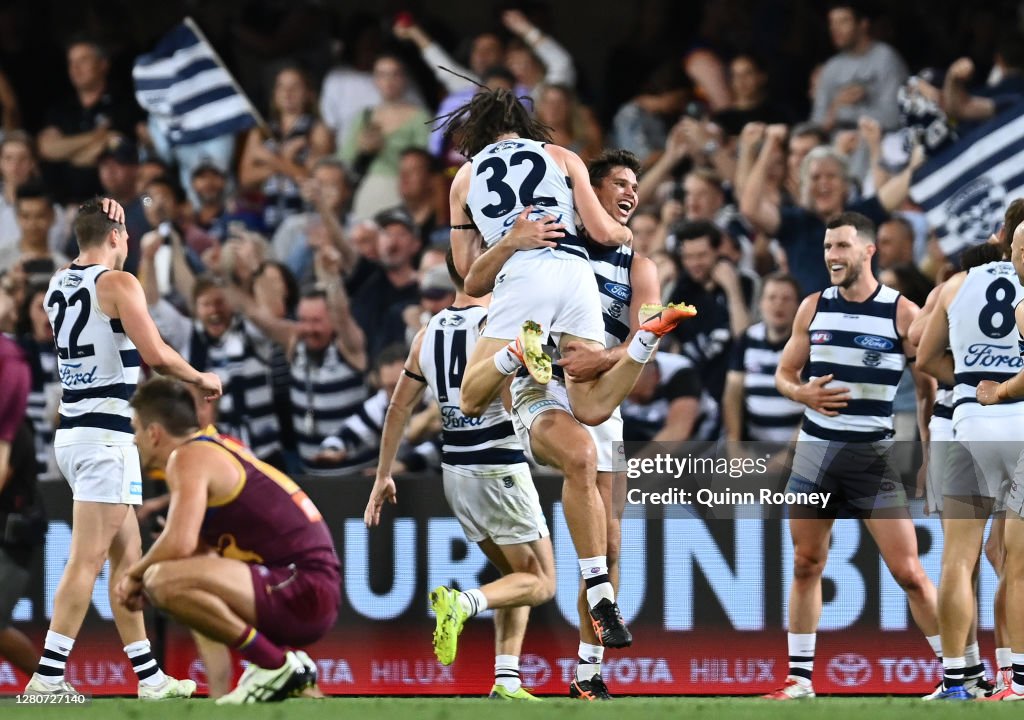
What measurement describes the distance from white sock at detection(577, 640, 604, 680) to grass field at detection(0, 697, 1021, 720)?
892 millimetres

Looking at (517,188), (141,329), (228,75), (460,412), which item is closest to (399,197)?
(228,75)

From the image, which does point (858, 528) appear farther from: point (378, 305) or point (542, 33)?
point (542, 33)

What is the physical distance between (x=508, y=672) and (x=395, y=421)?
1431 mm

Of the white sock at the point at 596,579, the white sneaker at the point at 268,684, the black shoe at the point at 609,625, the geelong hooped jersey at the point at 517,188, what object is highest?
the geelong hooped jersey at the point at 517,188

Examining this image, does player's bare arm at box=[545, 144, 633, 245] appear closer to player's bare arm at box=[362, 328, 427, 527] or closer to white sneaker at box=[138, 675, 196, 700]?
player's bare arm at box=[362, 328, 427, 527]

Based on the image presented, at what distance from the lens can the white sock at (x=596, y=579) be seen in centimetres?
754

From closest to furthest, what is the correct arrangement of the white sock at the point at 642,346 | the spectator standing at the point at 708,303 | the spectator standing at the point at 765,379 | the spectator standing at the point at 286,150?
the white sock at the point at 642,346 → the spectator standing at the point at 765,379 → the spectator standing at the point at 708,303 → the spectator standing at the point at 286,150

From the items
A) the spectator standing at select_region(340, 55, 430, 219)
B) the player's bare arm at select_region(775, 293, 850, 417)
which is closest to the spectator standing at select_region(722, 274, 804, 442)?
the player's bare arm at select_region(775, 293, 850, 417)

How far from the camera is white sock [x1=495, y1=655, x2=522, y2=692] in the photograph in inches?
333

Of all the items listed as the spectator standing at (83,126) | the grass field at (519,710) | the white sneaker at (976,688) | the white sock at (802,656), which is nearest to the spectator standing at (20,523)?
the grass field at (519,710)

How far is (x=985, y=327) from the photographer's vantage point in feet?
26.0

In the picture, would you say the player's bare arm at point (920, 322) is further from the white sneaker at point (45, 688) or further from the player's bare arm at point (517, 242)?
the white sneaker at point (45, 688)

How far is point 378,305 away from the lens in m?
12.1

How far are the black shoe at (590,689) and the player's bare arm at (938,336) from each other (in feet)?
7.18
